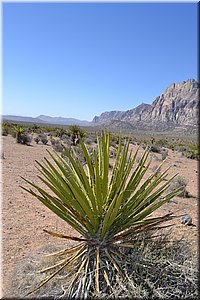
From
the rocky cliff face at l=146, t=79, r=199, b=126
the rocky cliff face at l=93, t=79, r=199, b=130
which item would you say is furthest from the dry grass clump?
the rocky cliff face at l=146, t=79, r=199, b=126

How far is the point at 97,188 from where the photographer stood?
2533 millimetres

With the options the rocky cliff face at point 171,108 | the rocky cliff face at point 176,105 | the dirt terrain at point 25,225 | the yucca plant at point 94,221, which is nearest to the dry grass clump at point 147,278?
the yucca plant at point 94,221

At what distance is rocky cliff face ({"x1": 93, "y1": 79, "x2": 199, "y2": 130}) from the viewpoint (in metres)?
131

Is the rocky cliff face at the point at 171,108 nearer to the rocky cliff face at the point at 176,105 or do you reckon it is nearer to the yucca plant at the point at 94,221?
the rocky cliff face at the point at 176,105

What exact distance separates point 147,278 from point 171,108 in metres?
149

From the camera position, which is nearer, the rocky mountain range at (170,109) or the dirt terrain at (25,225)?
the dirt terrain at (25,225)

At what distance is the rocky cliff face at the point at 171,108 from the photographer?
131m

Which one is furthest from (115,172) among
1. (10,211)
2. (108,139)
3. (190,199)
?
(190,199)

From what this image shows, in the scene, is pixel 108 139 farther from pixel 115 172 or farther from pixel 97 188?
pixel 97 188

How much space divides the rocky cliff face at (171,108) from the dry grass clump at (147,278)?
125 meters

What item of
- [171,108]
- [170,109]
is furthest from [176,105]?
[170,109]

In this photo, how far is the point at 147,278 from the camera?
247cm

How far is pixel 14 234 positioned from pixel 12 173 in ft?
13.8

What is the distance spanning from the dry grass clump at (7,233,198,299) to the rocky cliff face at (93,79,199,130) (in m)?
125
